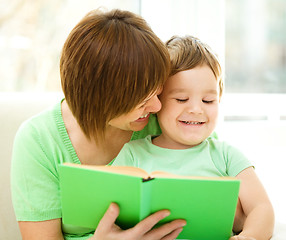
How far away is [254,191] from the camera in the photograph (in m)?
1.25

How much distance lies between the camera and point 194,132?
4.29 feet

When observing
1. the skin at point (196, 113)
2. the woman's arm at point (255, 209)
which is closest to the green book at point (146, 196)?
the woman's arm at point (255, 209)

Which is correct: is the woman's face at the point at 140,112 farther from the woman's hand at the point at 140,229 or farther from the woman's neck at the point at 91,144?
the woman's hand at the point at 140,229

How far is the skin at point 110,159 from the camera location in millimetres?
998

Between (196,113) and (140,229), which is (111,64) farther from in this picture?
(140,229)

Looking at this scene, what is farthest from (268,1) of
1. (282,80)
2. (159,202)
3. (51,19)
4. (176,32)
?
(159,202)

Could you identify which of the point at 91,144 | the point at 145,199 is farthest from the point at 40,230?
the point at 145,199

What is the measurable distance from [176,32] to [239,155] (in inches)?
41.3

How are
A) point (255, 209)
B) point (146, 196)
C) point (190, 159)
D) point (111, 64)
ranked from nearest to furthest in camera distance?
point (146, 196) < point (111, 64) < point (255, 209) < point (190, 159)

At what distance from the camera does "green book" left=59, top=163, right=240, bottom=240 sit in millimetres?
926

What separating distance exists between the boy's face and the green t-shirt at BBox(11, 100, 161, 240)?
1.21 feet

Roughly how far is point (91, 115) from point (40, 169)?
255mm

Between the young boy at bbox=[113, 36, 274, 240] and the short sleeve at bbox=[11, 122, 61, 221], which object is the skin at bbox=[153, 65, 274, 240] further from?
the short sleeve at bbox=[11, 122, 61, 221]

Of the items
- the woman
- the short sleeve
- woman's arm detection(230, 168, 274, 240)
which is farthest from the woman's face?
woman's arm detection(230, 168, 274, 240)
